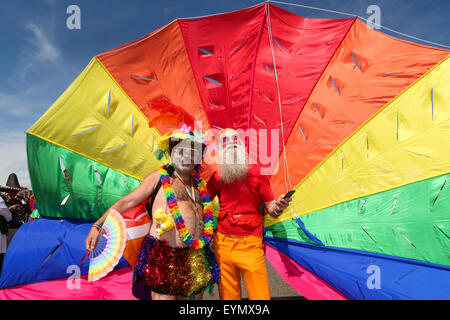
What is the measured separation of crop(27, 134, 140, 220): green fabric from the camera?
2.19 m

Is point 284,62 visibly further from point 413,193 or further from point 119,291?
point 119,291

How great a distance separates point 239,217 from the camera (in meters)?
2.10

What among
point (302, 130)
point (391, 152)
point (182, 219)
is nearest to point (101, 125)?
point (182, 219)

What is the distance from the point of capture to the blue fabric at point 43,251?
207 cm

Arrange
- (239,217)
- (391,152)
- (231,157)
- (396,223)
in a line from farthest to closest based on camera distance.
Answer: (231,157) < (239,217) < (391,152) < (396,223)

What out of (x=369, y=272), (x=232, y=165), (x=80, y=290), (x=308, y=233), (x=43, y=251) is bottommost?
(x=80, y=290)

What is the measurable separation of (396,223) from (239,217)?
4.28 ft

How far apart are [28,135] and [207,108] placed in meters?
1.73

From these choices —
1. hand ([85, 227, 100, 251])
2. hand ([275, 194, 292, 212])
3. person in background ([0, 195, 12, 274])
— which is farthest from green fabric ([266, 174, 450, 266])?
person in background ([0, 195, 12, 274])

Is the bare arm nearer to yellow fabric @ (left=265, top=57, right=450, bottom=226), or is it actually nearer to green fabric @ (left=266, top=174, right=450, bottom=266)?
yellow fabric @ (left=265, top=57, right=450, bottom=226)

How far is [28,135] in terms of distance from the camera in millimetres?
2125

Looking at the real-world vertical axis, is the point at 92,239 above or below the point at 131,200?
below

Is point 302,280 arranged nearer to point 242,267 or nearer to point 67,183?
point 242,267

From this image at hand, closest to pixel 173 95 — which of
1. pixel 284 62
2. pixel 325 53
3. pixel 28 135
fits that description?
pixel 284 62
